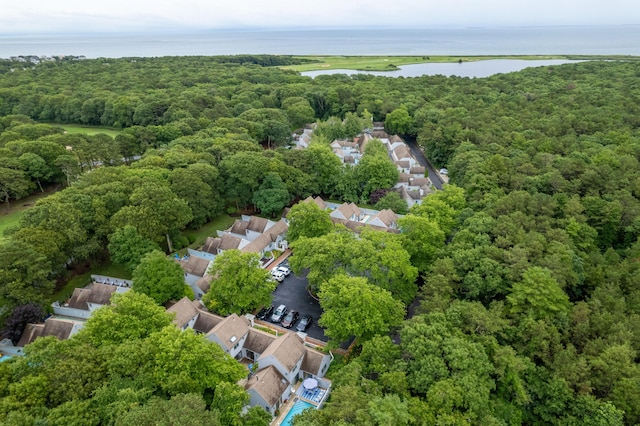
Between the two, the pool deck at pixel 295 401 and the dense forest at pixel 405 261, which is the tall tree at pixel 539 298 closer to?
the dense forest at pixel 405 261

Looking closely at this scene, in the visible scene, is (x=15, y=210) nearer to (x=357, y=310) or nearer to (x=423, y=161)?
(x=357, y=310)

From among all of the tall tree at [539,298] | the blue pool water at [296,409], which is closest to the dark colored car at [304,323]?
the blue pool water at [296,409]

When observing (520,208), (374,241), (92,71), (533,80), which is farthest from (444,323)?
(92,71)

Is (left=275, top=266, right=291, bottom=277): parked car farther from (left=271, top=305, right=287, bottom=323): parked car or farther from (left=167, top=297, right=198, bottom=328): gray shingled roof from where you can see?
(left=167, top=297, right=198, bottom=328): gray shingled roof

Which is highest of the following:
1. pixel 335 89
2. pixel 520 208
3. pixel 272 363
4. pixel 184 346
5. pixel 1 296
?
pixel 335 89

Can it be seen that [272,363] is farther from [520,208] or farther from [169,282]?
[520,208]

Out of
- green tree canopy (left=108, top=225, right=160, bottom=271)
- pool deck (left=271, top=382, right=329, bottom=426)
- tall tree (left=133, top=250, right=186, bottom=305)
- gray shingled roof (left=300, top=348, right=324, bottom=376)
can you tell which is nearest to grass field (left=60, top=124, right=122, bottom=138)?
green tree canopy (left=108, top=225, right=160, bottom=271)

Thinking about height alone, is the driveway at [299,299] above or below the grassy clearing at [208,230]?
below
